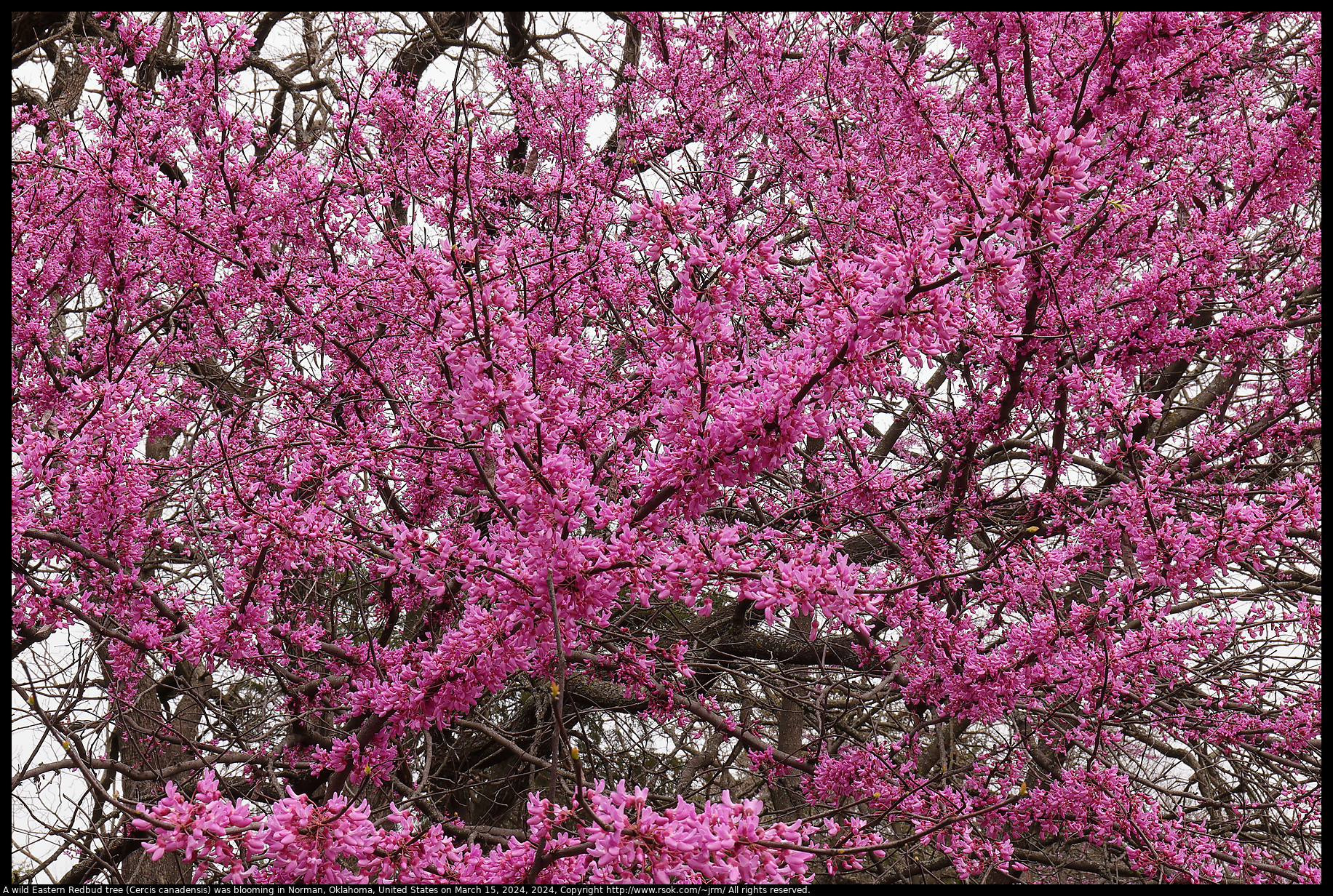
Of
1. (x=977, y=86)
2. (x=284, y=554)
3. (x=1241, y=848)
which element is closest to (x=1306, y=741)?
(x=1241, y=848)

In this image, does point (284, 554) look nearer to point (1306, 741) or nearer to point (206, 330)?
point (206, 330)

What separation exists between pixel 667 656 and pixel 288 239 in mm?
3637

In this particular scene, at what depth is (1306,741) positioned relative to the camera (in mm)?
5137

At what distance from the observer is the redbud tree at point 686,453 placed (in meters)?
2.72

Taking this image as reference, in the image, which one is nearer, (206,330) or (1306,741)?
(1306,741)

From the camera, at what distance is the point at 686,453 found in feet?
9.15

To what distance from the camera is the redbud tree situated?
2.72 meters

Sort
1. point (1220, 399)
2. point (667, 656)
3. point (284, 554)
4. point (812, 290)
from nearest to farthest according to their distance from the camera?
point (812, 290) → point (284, 554) → point (667, 656) → point (1220, 399)

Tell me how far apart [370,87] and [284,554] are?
4453 mm

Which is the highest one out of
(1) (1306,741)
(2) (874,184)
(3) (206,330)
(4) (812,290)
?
(2) (874,184)

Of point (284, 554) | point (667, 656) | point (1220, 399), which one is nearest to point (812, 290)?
point (667, 656)

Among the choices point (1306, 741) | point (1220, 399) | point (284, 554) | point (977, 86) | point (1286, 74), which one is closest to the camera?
point (284, 554)

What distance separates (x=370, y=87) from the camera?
638cm

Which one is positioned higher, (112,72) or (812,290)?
(112,72)
